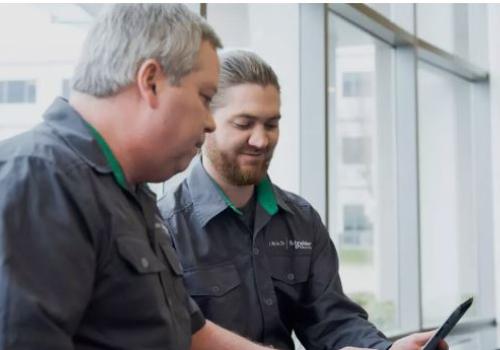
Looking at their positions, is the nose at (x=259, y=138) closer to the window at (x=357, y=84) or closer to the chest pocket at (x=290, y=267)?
the chest pocket at (x=290, y=267)

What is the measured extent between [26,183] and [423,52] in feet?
13.2

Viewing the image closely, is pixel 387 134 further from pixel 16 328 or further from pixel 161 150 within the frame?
pixel 16 328

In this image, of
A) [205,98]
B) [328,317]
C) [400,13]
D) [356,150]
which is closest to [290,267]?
[328,317]

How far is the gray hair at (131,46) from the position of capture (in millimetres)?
1126

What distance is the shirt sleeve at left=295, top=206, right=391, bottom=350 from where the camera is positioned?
74.3 inches

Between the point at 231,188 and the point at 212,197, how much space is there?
0.07 meters

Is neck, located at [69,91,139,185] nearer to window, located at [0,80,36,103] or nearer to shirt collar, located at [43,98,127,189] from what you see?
→ shirt collar, located at [43,98,127,189]

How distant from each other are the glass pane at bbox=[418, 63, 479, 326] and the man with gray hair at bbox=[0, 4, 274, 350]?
3.68 meters

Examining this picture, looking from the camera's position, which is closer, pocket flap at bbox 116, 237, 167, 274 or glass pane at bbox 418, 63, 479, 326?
pocket flap at bbox 116, 237, 167, 274

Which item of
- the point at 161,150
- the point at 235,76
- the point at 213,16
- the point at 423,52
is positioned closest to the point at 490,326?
the point at 423,52

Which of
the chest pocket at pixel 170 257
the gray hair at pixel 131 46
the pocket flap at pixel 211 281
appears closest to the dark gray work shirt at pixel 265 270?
the pocket flap at pixel 211 281

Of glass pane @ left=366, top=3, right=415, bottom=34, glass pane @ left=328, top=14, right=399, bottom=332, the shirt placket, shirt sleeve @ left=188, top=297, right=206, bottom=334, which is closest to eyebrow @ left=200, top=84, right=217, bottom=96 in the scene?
shirt sleeve @ left=188, top=297, right=206, bottom=334

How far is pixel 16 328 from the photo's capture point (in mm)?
920

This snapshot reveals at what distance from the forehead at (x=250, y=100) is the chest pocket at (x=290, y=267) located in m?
0.38
